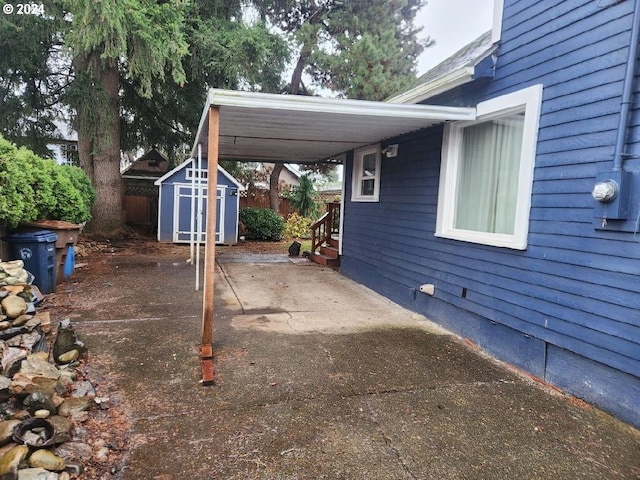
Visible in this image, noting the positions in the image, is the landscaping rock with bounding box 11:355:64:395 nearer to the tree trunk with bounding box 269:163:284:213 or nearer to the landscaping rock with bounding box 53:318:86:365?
the landscaping rock with bounding box 53:318:86:365

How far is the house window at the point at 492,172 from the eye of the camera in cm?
344

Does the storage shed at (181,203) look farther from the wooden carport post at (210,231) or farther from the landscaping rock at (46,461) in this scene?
the landscaping rock at (46,461)

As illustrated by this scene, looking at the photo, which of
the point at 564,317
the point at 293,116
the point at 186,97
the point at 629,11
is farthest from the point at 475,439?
the point at 186,97

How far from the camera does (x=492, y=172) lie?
397cm

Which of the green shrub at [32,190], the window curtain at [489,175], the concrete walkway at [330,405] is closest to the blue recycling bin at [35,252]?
the green shrub at [32,190]

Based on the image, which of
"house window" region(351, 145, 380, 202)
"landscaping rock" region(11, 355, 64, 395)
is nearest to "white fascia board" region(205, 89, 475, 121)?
"landscaping rock" region(11, 355, 64, 395)

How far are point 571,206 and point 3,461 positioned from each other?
3738 millimetres

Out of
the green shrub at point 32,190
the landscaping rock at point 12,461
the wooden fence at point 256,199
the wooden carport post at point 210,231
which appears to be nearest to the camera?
the landscaping rock at point 12,461

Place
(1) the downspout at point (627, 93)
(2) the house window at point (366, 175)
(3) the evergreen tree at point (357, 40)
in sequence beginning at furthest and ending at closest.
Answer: (3) the evergreen tree at point (357, 40)
(2) the house window at point (366, 175)
(1) the downspout at point (627, 93)

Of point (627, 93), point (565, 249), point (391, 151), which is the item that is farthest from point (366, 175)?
point (627, 93)

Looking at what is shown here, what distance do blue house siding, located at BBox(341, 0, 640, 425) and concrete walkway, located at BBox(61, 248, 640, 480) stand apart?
0.27 m

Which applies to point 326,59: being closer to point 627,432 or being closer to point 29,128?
point 29,128

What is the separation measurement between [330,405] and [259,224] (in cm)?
1091

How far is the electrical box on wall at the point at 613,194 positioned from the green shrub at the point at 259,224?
11.2 m
